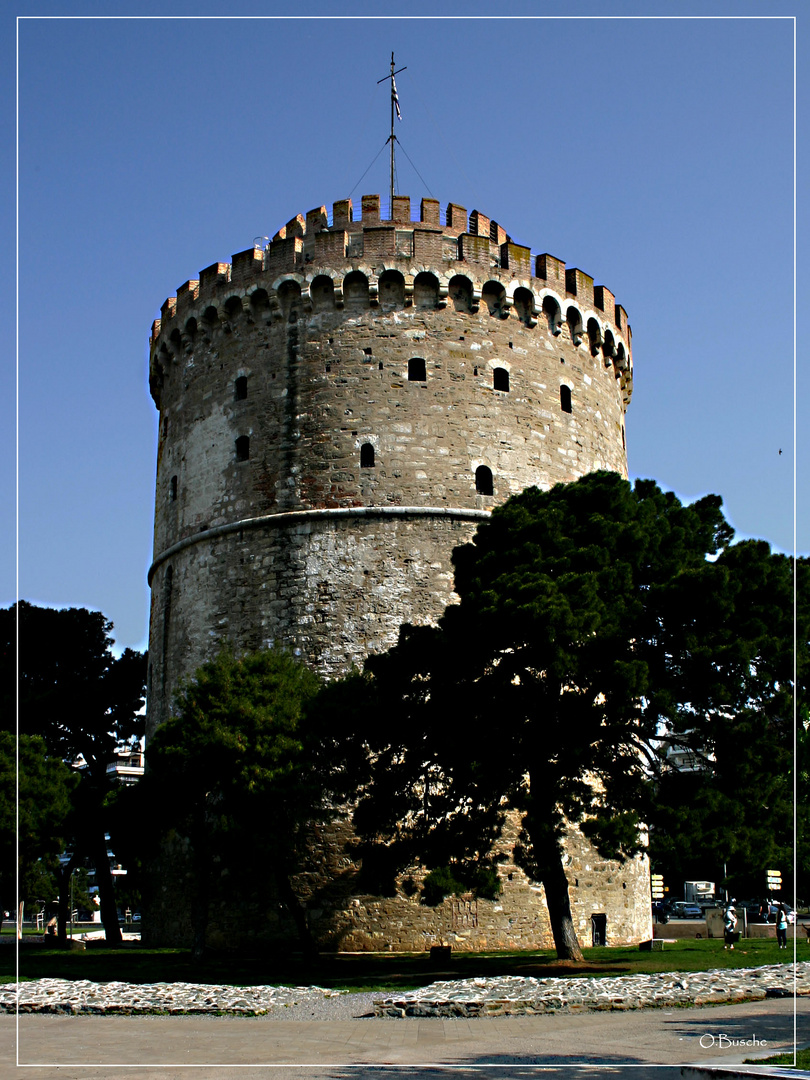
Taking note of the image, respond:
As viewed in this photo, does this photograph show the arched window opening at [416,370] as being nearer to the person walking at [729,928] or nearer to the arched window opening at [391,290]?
the arched window opening at [391,290]

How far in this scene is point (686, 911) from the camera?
50062 mm

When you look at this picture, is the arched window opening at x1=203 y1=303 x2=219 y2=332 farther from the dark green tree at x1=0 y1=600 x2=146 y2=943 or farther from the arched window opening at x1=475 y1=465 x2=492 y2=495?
the dark green tree at x1=0 y1=600 x2=146 y2=943

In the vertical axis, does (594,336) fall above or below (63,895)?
above

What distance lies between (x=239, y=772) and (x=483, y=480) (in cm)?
766

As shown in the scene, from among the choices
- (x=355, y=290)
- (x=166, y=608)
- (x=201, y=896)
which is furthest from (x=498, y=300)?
(x=201, y=896)

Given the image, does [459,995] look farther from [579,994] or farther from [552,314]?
[552,314]

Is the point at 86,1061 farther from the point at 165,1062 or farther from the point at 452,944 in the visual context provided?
the point at 452,944

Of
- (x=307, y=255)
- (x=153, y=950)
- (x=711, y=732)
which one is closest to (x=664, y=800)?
(x=711, y=732)

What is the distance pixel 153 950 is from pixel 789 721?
41.1 feet

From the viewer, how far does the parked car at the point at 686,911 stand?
→ 48.7 metres

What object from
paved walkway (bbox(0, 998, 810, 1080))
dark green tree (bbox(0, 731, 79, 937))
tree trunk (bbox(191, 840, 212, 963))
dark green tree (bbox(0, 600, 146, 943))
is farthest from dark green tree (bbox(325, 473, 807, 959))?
dark green tree (bbox(0, 600, 146, 943))

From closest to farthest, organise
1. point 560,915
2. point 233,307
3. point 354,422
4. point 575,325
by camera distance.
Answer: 1. point 560,915
2. point 354,422
3. point 233,307
4. point 575,325

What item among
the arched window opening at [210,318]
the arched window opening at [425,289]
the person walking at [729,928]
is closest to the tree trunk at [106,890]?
the arched window opening at [210,318]

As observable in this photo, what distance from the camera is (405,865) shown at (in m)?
15.4
